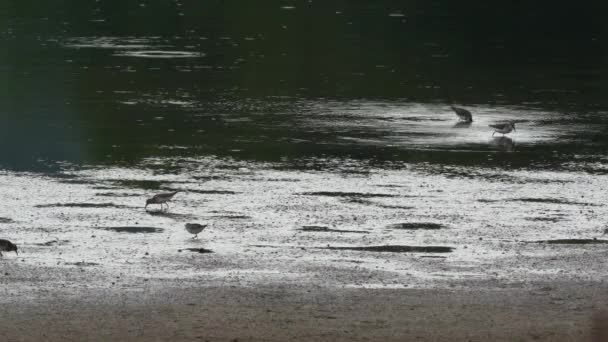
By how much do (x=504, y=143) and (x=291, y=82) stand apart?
868cm

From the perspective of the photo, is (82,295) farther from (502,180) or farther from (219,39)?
(219,39)

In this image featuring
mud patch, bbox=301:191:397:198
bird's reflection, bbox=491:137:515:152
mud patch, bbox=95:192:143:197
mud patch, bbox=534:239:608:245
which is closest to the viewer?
mud patch, bbox=534:239:608:245

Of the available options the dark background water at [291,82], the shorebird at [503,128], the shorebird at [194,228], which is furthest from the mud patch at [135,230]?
A: the shorebird at [503,128]

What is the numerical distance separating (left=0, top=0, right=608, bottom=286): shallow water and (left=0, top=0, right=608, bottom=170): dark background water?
9cm

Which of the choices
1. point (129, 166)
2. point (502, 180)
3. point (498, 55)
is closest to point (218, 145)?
point (129, 166)

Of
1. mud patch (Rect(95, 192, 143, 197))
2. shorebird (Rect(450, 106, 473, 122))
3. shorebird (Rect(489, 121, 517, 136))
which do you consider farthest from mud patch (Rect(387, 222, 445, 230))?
shorebird (Rect(450, 106, 473, 122))

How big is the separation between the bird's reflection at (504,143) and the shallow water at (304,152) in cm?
5

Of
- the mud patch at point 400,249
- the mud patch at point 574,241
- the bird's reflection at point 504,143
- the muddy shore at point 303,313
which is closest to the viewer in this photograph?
the muddy shore at point 303,313

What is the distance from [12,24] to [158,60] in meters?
11.9

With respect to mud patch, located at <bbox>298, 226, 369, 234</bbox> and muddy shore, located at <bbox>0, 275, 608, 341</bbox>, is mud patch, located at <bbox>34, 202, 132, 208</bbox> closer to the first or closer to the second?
mud patch, located at <bbox>298, 226, 369, 234</bbox>

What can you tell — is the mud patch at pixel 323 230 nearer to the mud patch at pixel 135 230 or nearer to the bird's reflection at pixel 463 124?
the mud patch at pixel 135 230

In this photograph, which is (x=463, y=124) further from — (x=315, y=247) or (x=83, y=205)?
(x=315, y=247)

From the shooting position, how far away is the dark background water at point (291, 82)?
2186 cm

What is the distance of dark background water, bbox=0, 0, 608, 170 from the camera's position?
21.9 m
